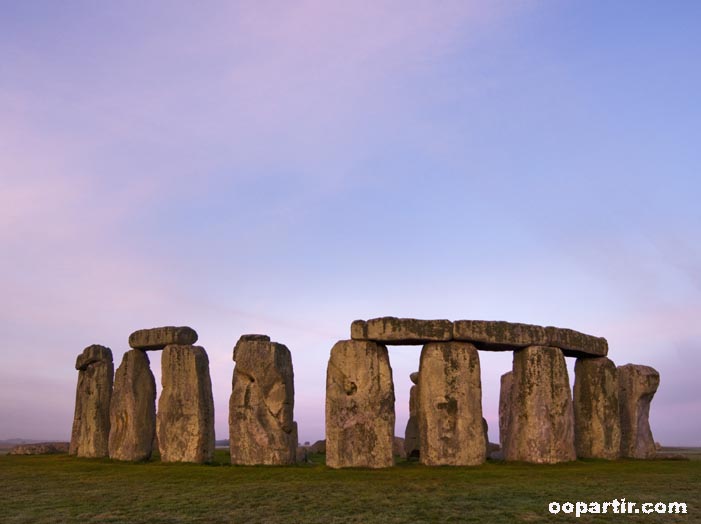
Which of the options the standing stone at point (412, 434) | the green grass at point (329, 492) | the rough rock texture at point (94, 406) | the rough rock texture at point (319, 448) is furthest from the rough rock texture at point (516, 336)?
the rough rock texture at point (94, 406)

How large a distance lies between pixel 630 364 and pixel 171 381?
12.6m

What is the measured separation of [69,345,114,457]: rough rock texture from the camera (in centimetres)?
2125

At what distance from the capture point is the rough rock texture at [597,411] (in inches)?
763

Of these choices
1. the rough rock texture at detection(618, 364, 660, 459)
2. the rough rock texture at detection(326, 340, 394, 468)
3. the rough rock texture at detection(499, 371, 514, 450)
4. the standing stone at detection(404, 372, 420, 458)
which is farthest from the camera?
the rough rock texture at detection(499, 371, 514, 450)

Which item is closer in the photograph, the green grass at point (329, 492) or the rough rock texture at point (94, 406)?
the green grass at point (329, 492)

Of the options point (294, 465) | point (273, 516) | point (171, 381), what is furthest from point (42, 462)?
point (273, 516)

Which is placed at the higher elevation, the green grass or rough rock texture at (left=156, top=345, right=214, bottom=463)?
rough rock texture at (left=156, top=345, right=214, bottom=463)

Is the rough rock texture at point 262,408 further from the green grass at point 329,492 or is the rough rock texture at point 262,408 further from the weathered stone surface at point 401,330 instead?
the weathered stone surface at point 401,330

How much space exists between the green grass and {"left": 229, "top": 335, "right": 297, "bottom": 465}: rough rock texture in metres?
0.78

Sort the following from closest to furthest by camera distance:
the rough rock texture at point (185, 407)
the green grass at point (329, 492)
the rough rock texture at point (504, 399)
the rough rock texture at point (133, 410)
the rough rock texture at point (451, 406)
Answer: the green grass at point (329, 492) < the rough rock texture at point (451, 406) < the rough rock texture at point (185, 407) < the rough rock texture at point (133, 410) < the rough rock texture at point (504, 399)

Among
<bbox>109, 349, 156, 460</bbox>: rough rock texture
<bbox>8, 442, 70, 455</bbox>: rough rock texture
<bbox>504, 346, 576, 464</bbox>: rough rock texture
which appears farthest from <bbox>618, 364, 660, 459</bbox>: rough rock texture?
<bbox>8, 442, 70, 455</bbox>: rough rock texture

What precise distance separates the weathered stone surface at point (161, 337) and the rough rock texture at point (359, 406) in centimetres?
400

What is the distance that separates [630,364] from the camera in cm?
2120

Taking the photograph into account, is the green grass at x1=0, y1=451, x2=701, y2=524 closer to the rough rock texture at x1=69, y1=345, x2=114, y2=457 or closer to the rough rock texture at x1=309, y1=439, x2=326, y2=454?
the rough rock texture at x1=69, y1=345, x2=114, y2=457
